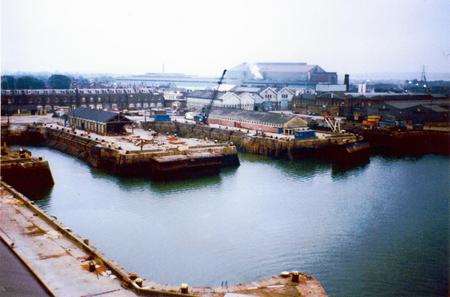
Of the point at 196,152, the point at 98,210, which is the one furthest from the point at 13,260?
the point at 196,152

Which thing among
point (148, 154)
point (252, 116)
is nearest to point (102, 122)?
point (148, 154)

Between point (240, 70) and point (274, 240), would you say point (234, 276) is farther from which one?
point (240, 70)

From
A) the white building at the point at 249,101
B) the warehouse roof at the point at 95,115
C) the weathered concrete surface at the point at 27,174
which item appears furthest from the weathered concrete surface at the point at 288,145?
the white building at the point at 249,101

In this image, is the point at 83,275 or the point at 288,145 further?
the point at 288,145

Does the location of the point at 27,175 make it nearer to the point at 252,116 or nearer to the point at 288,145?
the point at 288,145

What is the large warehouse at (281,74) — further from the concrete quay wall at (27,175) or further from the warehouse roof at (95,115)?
the concrete quay wall at (27,175)

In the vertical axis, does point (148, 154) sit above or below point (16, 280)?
above

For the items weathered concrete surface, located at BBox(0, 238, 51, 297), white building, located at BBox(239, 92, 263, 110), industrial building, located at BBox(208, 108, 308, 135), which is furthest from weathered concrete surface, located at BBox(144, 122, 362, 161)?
weathered concrete surface, located at BBox(0, 238, 51, 297)
